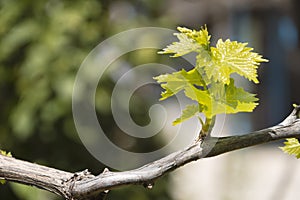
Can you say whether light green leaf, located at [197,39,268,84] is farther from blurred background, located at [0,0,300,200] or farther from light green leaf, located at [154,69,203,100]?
blurred background, located at [0,0,300,200]

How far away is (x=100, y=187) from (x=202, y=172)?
2.23 m

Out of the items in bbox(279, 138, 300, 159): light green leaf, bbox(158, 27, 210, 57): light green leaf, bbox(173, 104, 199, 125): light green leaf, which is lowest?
bbox(279, 138, 300, 159): light green leaf

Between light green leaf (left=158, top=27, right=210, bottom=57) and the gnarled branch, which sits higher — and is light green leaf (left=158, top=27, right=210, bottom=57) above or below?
above

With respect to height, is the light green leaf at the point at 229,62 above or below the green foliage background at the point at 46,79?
below

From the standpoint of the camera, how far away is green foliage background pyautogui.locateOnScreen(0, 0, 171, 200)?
1411 mm

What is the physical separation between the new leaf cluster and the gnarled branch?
29 millimetres

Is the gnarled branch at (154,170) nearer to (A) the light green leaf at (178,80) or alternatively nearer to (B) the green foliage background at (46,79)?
(A) the light green leaf at (178,80)

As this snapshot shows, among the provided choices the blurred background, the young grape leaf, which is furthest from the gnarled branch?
the blurred background

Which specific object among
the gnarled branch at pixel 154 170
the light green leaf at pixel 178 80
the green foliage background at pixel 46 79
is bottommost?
the gnarled branch at pixel 154 170

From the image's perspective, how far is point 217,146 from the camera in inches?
16.4

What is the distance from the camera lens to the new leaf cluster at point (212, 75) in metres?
0.44

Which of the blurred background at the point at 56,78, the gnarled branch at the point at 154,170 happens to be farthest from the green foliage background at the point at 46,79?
the gnarled branch at the point at 154,170

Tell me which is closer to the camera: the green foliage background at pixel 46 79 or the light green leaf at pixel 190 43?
the light green leaf at pixel 190 43

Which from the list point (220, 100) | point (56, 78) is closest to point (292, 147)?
point (220, 100)
